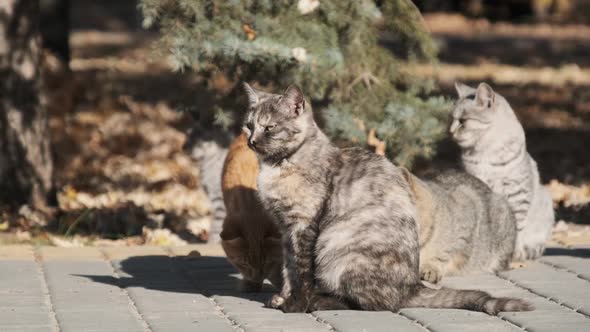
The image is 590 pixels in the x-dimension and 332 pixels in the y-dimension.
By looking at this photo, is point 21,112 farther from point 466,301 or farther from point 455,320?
point 455,320

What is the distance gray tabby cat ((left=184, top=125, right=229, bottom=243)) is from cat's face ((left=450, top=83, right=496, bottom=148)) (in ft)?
7.87

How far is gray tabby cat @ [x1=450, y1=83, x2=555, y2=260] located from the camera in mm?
8305

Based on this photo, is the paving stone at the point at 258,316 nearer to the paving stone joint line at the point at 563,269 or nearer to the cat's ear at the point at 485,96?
the paving stone joint line at the point at 563,269

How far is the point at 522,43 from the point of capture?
2439cm

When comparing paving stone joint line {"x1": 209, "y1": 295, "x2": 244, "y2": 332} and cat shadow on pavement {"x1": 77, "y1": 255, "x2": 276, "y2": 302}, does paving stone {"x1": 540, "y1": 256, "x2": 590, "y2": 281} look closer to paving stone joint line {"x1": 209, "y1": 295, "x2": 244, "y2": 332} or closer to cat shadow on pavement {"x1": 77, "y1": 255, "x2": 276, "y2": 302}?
cat shadow on pavement {"x1": 77, "y1": 255, "x2": 276, "y2": 302}

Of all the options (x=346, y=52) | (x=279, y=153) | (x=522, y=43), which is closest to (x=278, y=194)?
(x=279, y=153)

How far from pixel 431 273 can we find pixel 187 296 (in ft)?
5.37

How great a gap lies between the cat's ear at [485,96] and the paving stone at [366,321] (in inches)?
126

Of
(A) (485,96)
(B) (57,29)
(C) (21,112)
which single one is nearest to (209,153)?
(C) (21,112)

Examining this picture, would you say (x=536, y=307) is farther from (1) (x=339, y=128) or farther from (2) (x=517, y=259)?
(1) (x=339, y=128)

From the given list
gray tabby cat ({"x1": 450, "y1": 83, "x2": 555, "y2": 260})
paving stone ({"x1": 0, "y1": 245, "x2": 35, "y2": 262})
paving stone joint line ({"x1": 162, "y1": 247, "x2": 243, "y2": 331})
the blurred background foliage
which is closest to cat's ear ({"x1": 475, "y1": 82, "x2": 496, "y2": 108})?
gray tabby cat ({"x1": 450, "y1": 83, "x2": 555, "y2": 260})

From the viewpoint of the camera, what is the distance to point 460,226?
757cm

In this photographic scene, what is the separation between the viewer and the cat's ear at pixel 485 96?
348 inches

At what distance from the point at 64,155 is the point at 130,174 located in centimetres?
122
